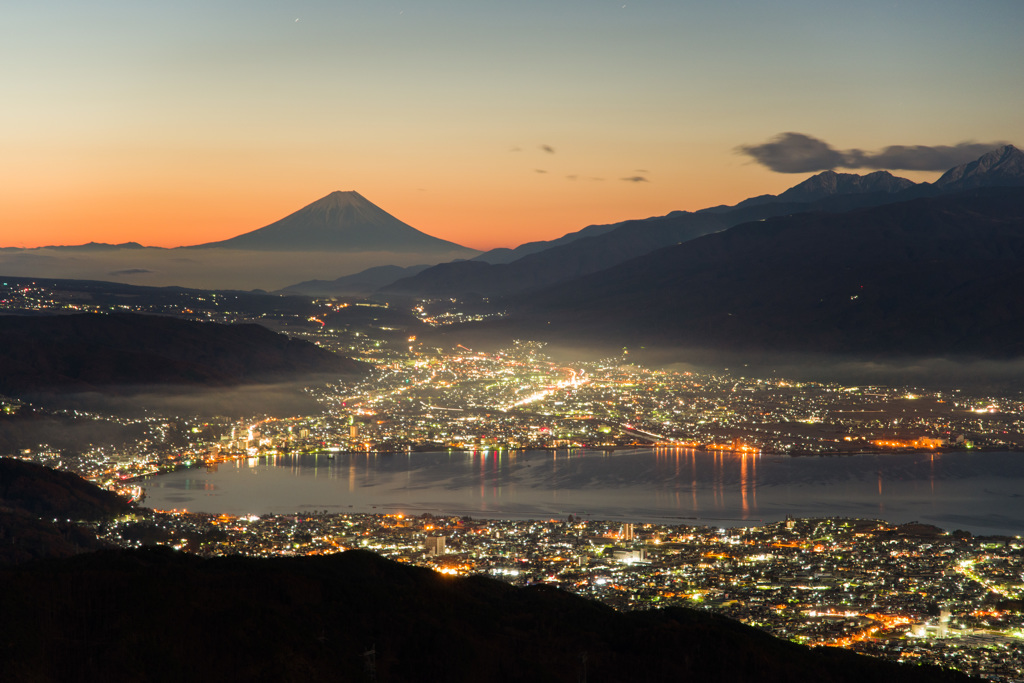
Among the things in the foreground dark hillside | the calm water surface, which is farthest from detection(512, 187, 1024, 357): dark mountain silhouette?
the foreground dark hillside

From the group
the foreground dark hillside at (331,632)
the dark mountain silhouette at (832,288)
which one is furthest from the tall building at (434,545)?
the dark mountain silhouette at (832,288)

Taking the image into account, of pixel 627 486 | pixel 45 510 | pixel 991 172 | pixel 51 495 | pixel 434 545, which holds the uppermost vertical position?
pixel 991 172

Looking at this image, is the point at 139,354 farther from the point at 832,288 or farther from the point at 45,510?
the point at 832,288

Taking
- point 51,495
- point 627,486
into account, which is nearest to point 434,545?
point 51,495

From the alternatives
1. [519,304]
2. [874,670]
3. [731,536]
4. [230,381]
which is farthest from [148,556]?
[519,304]

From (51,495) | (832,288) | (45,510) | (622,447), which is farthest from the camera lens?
(832,288)

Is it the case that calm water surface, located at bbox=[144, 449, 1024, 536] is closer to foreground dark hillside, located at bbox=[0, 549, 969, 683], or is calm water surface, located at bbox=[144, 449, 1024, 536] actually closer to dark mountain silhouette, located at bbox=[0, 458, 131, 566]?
dark mountain silhouette, located at bbox=[0, 458, 131, 566]
